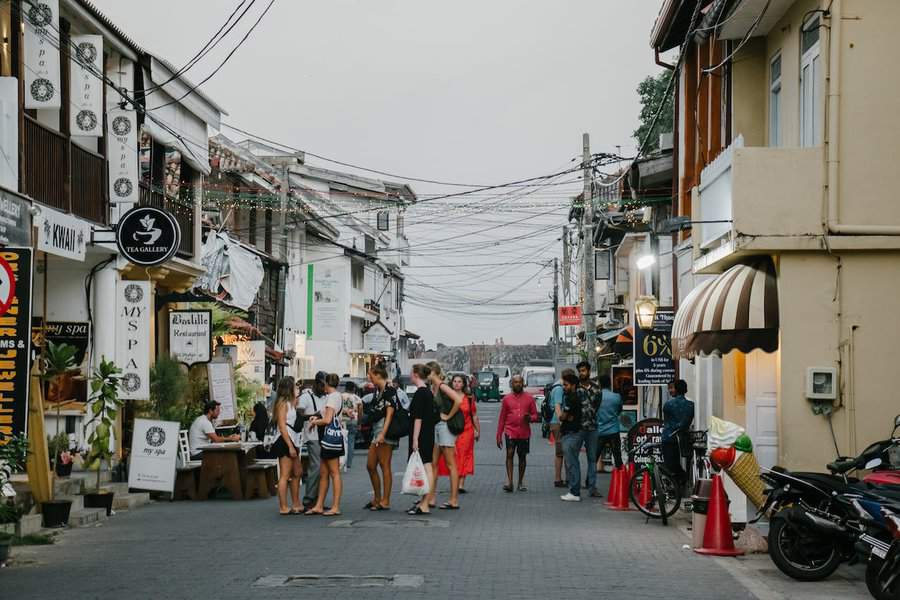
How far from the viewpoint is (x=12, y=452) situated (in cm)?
1323

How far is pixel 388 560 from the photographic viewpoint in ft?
42.1

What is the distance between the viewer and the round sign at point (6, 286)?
13.4 m

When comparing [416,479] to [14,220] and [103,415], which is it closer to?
[103,415]

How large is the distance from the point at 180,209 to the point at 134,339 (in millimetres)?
4976

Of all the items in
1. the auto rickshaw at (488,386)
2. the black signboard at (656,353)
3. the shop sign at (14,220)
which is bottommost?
the auto rickshaw at (488,386)

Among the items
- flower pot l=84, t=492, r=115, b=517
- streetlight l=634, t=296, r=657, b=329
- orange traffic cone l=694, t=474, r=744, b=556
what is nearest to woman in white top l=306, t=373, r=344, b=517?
flower pot l=84, t=492, r=115, b=517

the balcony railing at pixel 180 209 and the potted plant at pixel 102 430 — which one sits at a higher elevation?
the balcony railing at pixel 180 209

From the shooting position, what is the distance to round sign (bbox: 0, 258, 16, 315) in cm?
1335

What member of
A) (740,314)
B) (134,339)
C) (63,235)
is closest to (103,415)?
(63,235)

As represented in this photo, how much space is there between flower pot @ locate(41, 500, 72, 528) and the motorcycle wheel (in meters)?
8.89

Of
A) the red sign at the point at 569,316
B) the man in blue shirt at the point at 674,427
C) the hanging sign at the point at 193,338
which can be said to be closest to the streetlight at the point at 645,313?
the man in blue shirt at the point at 674,427

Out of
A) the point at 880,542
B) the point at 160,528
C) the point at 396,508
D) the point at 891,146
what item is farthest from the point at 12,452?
the point at 891,146

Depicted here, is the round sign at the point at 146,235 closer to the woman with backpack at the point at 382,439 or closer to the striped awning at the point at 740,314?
the woman with backpack at the point at 382,439

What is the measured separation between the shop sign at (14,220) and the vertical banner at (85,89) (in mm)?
4145
